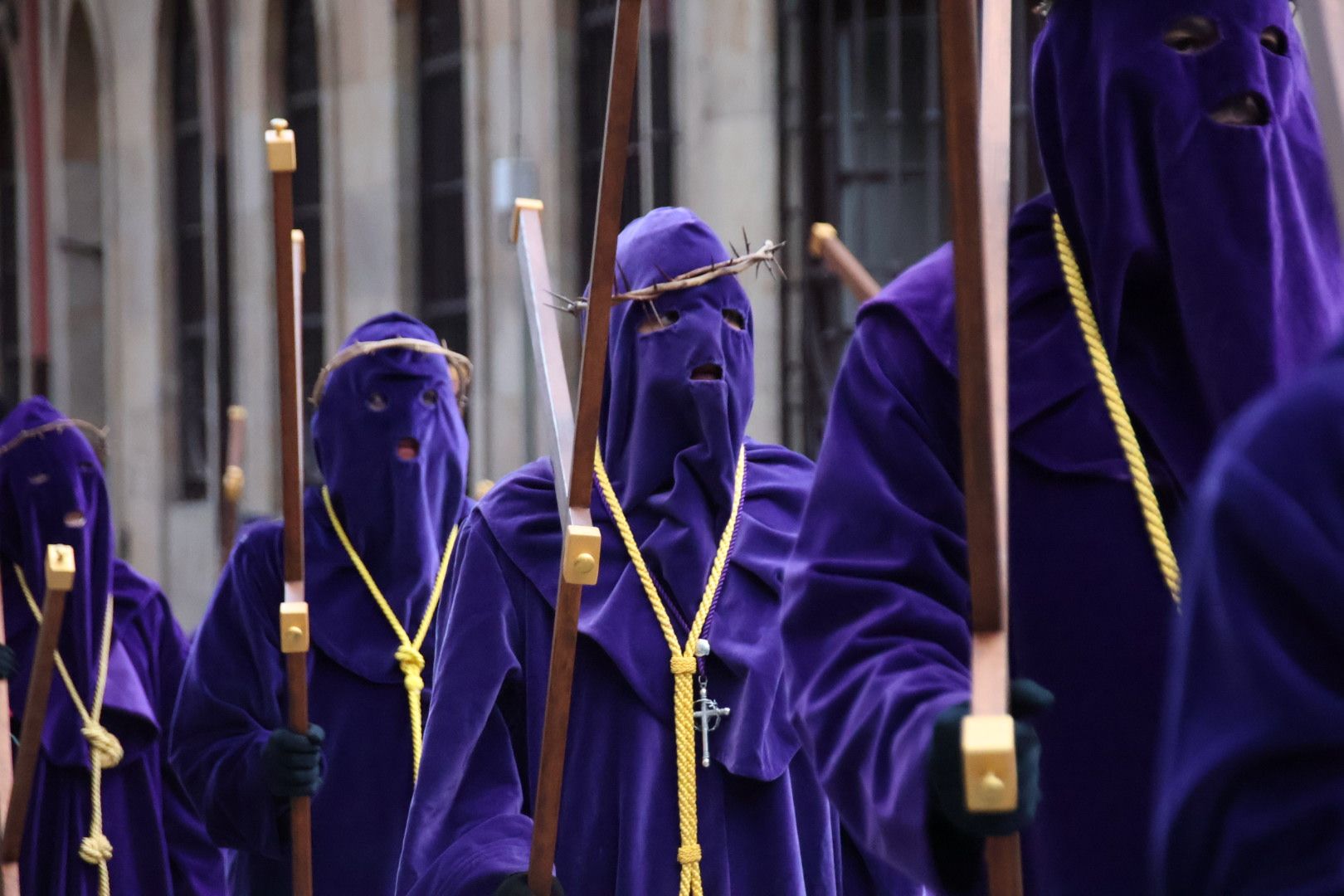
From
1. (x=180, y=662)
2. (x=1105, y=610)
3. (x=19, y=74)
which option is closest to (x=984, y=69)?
(x=1105, y=610)

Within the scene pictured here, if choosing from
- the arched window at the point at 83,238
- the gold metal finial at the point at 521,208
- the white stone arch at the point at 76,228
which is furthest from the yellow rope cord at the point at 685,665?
the arched window at the point at 83,238

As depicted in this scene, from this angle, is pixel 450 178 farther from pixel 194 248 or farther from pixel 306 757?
pixel 306 757

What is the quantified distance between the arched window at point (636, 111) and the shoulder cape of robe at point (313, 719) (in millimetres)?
5902

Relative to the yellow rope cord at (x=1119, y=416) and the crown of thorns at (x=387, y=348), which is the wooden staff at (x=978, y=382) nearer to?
the yellow rope cord at (x=1119, y=416)

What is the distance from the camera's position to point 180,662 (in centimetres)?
795

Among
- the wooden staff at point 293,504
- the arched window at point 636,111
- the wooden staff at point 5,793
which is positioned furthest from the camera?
the arched window at point 636,111

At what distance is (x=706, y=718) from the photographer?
4285 mm

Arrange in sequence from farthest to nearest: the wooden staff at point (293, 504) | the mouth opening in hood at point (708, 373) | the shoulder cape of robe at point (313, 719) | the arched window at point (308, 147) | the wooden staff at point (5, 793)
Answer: the arched window at point (308, 147) → the wooden staff at point (5, 793) → the shoulder cape of robe at point (313, 719) → the wooden staff at point (293, 504) → the mouth opening in hood at point (708, 373)

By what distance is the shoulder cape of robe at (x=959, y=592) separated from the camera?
2.64 meters

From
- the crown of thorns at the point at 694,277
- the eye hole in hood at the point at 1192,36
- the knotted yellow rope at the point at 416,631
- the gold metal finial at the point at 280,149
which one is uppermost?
the eye hole in hood at the point at 1192,36

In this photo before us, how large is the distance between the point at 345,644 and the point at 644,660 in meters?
2.23

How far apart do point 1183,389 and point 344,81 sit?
1412cm

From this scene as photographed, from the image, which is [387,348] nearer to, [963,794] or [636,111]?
[963,794]

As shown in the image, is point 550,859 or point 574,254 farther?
point 574,254
